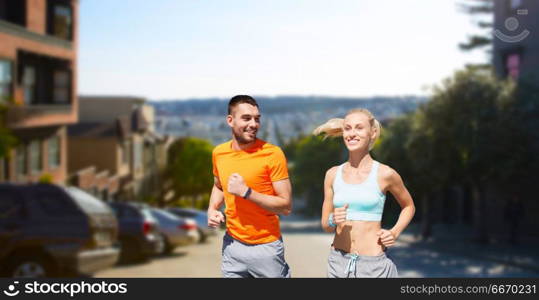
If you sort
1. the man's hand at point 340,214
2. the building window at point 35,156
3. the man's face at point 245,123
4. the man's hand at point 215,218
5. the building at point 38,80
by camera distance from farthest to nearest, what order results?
1. the building window at point 35,156
2. the building at point 38,80
3. the man's hand at point 215,218
4. the man's face at point 245,123
5. the man's hand at point 340,214

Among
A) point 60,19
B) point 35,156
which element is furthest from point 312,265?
point 60,19

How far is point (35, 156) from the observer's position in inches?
1494

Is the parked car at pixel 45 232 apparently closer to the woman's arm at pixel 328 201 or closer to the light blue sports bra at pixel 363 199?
the woman's arm at pixel 328 201

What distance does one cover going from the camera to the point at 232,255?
15.3 feet

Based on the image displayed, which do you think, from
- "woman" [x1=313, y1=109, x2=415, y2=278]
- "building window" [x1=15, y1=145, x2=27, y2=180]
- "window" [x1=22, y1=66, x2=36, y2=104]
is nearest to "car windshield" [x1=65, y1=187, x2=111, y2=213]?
"woman" [x1=313, y1=109, x2=415, y2=278]

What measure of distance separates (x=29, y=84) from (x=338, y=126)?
115ft

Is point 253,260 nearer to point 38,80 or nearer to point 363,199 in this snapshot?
point 363,199

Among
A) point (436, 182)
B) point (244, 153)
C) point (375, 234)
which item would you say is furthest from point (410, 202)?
point (436, 182)

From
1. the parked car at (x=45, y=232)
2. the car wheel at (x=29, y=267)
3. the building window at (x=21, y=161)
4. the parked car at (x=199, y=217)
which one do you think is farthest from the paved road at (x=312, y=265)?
the building window at (x=21, y=161)

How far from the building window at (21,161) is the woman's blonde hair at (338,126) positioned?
3294cm

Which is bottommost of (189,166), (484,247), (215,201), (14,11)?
(484,247)

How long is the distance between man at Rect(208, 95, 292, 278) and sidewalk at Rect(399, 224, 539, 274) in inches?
711

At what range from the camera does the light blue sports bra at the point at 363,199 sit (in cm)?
420

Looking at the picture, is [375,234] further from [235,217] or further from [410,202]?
[235,217]
